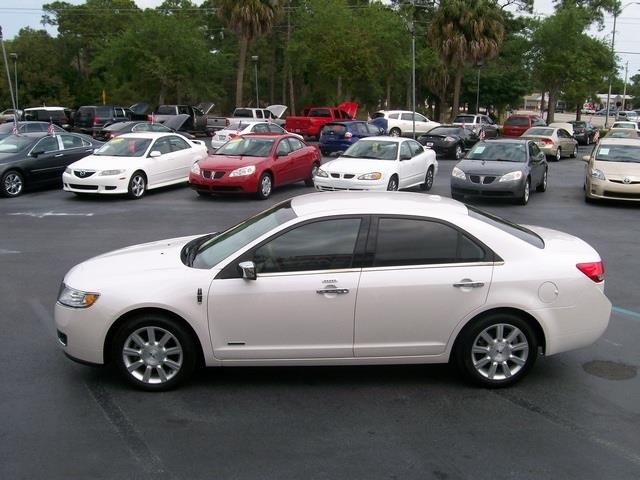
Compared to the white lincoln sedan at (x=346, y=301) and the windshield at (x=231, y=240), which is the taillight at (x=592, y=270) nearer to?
the white lincoln sedan at (x=346, y=301)

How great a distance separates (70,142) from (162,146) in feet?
8.70

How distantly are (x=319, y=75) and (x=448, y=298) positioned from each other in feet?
158

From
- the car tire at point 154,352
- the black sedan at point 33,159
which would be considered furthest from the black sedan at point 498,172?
the car tire at point 154,352

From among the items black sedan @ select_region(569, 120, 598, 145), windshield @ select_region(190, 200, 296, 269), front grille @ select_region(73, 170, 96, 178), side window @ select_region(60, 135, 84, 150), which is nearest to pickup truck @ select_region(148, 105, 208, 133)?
side window @ select_region(60, 135, 84, 150)

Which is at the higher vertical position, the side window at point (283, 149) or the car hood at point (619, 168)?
the side window at point (283, 149)

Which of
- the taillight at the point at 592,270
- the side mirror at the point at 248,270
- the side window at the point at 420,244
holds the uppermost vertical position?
the side window at the point at 420,244

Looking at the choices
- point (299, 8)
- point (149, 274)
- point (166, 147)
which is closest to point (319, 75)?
point (299, 8)

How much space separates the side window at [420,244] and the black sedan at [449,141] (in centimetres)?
2319

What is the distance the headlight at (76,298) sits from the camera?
5.15 metres

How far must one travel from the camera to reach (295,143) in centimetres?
1788

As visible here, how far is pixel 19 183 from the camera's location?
54.2ft

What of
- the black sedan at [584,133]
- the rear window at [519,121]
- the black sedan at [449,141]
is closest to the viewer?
the black sedan at [449,141]

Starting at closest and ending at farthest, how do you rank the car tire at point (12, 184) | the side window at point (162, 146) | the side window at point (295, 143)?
the car tire at point (12, 184), the side window at point (162, 146), the side window at point (295, 143)

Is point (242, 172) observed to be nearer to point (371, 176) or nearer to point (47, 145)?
point (371, 176)
